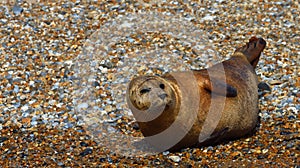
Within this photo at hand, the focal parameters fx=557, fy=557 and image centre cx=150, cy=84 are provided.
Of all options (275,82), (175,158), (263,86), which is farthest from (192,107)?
(275,82)

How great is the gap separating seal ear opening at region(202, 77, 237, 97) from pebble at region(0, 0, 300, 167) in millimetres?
458

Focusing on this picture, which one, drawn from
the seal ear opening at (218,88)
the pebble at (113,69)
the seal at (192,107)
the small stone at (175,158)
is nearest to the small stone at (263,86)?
the pebble at (113,69)

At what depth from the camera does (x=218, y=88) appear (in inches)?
184

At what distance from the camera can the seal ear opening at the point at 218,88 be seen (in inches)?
184

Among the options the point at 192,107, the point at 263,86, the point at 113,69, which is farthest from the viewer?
the point at 113,69

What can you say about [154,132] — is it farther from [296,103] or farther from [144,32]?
[144,32]

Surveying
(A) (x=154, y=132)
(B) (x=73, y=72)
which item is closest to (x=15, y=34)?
(B) (x=73, y=72)

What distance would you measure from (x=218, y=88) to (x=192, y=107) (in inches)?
11.3

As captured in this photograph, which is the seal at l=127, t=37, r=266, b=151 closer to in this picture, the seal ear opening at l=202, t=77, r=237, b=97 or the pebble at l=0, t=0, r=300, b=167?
the seal ear opening at l=202, t=77, r=237, b=97

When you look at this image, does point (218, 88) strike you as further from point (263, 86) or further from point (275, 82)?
point (275, 82)

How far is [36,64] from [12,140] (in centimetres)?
142

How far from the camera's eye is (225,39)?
262 inches

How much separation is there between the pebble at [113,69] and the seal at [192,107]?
0.13m

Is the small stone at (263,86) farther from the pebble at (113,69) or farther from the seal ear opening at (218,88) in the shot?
the seal ear opening at (218,88)
